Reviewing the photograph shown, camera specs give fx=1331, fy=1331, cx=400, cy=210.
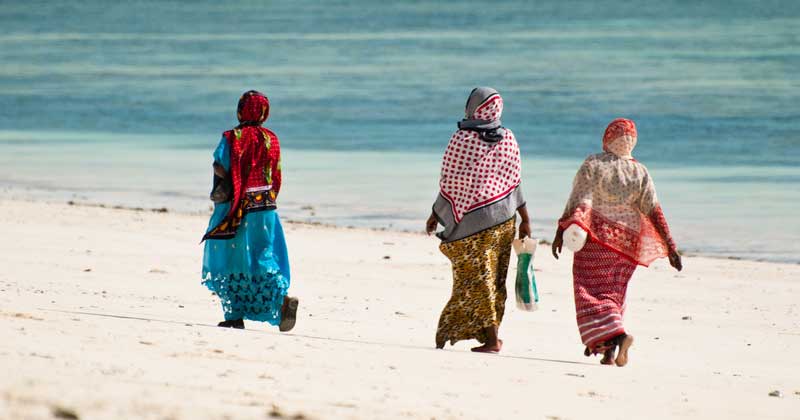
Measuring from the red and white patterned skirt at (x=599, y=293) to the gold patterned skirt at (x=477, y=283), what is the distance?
15.9 inches

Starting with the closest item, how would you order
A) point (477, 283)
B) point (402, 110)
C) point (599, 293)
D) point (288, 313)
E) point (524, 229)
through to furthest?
point (599, 293), point (477, 283), point (524, 229), point (288, 313), point (402, 110)

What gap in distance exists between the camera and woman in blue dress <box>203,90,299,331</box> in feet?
22.2

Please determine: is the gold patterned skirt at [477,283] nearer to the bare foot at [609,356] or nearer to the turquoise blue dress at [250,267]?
the bare foot at [609,356]

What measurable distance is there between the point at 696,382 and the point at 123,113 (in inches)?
981

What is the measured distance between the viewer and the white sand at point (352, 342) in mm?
4789

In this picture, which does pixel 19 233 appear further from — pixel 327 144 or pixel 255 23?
pixel 255 23

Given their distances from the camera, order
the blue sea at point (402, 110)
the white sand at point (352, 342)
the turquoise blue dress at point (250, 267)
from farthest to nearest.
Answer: the blue sea at point (402, 110)
the turquoise blue dress at point (250, 267)
the white sand at point (352, 342)

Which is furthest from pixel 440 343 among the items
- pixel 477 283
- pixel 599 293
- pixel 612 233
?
pixel 612 233

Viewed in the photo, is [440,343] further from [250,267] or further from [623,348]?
[250,267]

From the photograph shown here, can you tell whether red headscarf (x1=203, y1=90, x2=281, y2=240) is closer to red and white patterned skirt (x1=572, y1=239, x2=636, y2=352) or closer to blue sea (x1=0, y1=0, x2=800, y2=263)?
red and white patterned skirt (x1=572, y1=239, x2=636, y2=352)

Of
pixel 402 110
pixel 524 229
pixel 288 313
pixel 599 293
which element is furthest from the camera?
pixel 402 110

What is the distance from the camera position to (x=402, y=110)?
29.9m

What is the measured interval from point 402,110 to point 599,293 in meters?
23.5

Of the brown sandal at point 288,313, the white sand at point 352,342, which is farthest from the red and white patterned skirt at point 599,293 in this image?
the brown sandal at point 288,313
